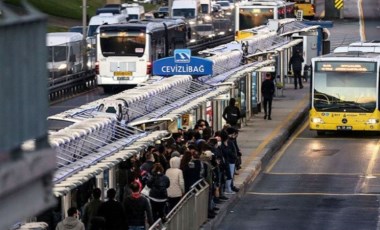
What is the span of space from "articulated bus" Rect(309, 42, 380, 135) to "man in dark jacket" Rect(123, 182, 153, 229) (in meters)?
21.4

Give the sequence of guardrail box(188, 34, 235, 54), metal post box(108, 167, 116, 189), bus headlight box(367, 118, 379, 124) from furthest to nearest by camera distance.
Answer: guardrail box(188, 34, 235, 54) → bus headlight box(367, 118, 379, 124) → metal post box(108, 167, 116, 189)

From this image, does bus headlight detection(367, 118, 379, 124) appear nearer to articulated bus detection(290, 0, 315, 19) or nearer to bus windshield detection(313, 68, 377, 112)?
bus windshield detection(313, 68, 377, 112)

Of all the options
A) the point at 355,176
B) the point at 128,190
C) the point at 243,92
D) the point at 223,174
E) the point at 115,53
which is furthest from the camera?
the point at 115,53

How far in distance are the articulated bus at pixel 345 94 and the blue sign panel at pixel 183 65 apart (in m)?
6.63

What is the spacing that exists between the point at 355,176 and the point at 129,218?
14.1 meters

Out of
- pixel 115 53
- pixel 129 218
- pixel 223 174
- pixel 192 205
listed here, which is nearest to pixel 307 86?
pixel 115 53

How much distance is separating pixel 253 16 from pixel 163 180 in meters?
52.2

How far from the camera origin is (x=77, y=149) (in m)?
16.5

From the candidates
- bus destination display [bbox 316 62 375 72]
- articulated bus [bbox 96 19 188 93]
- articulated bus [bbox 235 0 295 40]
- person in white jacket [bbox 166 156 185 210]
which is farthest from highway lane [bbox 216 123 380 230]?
articulated bus [bbox 235 0 295 40]

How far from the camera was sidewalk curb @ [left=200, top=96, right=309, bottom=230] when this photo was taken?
24288 mm

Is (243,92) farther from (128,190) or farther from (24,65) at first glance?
(24,65)

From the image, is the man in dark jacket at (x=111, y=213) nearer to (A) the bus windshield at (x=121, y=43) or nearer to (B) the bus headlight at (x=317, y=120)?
(B) the bus headlight at (x=317, y=120)

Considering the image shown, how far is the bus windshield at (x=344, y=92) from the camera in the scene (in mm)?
38625

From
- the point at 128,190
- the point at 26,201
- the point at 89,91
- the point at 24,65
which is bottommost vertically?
the point at 89,91
